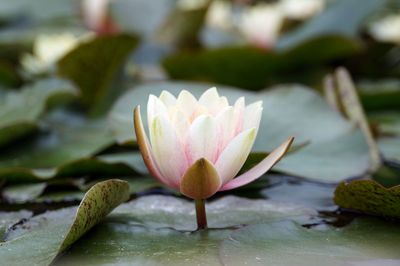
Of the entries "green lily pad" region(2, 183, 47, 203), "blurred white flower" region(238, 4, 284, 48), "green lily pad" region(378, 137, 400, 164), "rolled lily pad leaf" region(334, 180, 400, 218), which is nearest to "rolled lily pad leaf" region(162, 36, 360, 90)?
"blurred white flower" region(238, 4, 284, 48)

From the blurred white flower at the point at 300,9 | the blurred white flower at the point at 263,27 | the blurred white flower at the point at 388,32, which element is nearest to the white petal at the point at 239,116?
the blurred white flower at the point at 263,27

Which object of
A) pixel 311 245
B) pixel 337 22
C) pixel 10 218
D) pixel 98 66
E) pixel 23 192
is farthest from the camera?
pixel 337 22

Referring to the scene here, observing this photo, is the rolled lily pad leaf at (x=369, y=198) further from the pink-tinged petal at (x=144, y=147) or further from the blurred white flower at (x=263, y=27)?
the blurred white flower at (x=263, y=27)

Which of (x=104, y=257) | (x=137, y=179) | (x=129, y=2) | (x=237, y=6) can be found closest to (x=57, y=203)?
(x=137, y=179)

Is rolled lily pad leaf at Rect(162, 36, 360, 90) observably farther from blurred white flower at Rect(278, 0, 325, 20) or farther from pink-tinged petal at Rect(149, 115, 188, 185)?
pink-tinged petal at Rect(149, 115, 188, 185)

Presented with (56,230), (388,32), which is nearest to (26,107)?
(56,230)

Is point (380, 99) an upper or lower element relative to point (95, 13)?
lower

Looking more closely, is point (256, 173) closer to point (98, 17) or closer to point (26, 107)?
point (26, 107)
